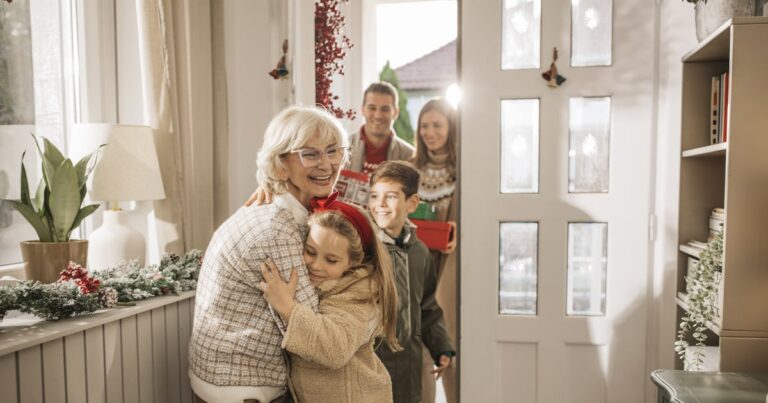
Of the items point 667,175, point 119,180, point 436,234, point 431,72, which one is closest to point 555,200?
point 667,175

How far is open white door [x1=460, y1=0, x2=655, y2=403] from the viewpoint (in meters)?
2.56

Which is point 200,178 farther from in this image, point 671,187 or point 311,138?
point 671,187

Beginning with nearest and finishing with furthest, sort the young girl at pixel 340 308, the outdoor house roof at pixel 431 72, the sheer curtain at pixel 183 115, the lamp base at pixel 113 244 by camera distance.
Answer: the young girl at pixel 340 308 < the lamp base at pixel 113 244 < the sheer curtain at pixel 183 115 < the outdoor house roof at pixel 431 72

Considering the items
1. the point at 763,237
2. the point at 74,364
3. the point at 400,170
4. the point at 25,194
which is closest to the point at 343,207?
the point at 400,170

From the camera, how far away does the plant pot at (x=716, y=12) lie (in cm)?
175

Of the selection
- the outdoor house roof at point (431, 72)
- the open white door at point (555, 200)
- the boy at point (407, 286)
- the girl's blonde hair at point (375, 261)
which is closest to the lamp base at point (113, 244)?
the girl's blonde hair at point (375, 261)

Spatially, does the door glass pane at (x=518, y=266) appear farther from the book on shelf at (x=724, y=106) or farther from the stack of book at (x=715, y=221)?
the book on shelf at (x=724, y=106)

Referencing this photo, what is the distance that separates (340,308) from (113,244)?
958 millimetres

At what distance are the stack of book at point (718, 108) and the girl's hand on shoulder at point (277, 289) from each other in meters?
1.53

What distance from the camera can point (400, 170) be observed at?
2.31 meters

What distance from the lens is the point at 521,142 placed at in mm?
2639

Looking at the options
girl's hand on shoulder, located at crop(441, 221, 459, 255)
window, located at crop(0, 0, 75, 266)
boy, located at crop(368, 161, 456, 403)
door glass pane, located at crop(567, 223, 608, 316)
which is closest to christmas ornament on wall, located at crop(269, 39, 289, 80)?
boy, located at crop(368, 161, 456, 403)

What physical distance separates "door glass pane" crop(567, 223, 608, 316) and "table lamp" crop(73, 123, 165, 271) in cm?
183

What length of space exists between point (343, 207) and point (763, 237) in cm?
121
